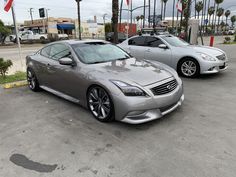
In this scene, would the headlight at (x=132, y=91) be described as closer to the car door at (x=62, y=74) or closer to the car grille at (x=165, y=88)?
the car grille at (x=165, y=88)

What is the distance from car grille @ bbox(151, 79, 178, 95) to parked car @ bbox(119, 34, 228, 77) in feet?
9.82

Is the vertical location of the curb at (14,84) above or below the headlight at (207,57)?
below

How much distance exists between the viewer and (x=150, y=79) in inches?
137

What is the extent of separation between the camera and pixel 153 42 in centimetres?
730

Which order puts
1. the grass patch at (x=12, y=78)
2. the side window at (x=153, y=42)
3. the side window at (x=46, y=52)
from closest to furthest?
the side window at (x=46, y=52)
the grass patch at (x=12, y=78)
the side window at (x=153, y=42)

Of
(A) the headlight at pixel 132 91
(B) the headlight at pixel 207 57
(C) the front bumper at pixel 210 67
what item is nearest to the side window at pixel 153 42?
(B) the headlight at pixel 207 57

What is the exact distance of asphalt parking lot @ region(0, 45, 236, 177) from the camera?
2.47 metres

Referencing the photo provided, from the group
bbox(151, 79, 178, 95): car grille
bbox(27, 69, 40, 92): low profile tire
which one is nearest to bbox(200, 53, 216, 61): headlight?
bbox(151, 79, 178, 95): car grille

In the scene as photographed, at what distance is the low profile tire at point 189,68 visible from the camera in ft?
20.9

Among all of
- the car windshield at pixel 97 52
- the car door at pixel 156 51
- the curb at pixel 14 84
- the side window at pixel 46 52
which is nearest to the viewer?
the car windshield at pixel 97 52

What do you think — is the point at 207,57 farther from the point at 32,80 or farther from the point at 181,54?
the point at 32,80

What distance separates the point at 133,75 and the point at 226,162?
73.5 inches

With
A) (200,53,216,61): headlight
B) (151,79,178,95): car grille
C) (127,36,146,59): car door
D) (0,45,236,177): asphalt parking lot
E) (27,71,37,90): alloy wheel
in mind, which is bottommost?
(0,45,236,177): asphalt parking lot

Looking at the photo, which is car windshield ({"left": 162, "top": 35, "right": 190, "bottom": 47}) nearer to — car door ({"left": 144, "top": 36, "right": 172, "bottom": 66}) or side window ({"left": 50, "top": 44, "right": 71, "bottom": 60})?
car door ({"left": 144, "top": 36, "right": 172, "bottom": 66})
